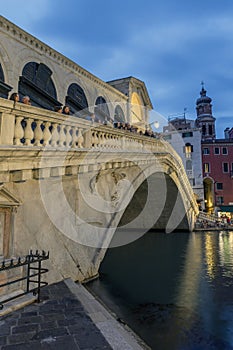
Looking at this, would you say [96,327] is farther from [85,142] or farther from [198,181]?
[198,181]

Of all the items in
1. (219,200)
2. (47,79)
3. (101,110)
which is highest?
(101,110)

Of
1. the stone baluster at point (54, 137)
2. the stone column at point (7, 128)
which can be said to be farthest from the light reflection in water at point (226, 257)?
the stone column at point (7, 128)

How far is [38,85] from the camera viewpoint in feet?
32.4

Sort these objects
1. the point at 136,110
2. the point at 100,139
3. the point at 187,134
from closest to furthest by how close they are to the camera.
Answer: the point at 100,139 → the point at 136,110 → the point at 187,134

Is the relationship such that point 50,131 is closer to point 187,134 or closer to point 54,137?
point 54,137

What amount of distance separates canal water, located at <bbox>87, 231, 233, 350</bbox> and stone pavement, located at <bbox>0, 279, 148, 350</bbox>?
1184 mm

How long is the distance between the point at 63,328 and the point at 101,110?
1191 centimetres

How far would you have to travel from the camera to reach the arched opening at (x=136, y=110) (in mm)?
18452

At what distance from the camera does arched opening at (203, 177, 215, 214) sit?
31.5 metres

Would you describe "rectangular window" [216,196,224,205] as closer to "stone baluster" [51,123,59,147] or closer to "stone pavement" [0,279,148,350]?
"stone pavement" [0,279,148,350]

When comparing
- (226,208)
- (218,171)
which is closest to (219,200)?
(226,208)

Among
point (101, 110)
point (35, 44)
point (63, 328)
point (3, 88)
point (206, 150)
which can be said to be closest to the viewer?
point (63, 328)

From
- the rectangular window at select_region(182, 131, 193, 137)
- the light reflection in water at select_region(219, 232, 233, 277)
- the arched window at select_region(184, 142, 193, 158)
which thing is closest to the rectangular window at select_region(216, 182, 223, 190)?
the arched window at select_region(184, 142, 193, 158)

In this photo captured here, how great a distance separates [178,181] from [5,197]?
1357cm
